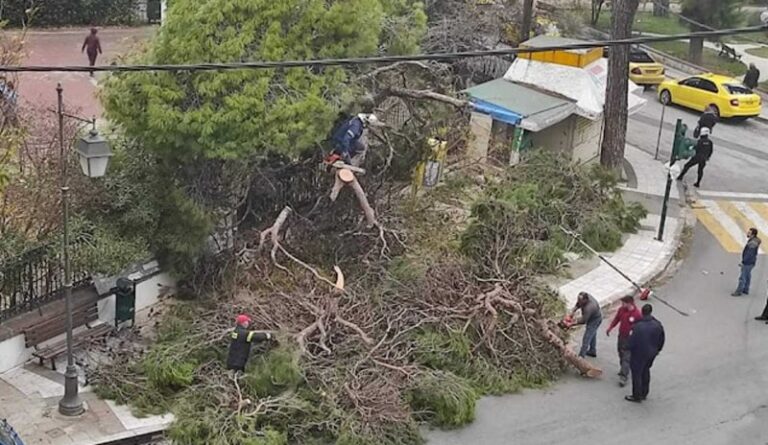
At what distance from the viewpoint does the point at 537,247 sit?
18.9m

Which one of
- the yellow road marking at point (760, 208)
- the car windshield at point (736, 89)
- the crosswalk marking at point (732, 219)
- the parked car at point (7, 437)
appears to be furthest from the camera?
the car windshield at point (736, 89)

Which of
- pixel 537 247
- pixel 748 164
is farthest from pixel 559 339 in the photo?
pixel 748 164

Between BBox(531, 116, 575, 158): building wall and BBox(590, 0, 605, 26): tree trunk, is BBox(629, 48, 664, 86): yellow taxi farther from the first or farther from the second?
BBox(531, 116, 575, 158): building wall

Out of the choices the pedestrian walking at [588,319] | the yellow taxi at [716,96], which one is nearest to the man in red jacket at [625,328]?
the pedestrian walking at [588,319]

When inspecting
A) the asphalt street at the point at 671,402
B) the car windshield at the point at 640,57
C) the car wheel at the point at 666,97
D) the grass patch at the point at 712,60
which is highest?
the car windshield at the point at 640,57

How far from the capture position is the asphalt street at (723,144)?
25625 millimetres

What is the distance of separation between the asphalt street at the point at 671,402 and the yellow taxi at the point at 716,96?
47.3 ft

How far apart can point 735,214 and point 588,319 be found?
9299 millimetres

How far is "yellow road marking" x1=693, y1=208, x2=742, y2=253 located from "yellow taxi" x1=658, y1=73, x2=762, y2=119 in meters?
8.87

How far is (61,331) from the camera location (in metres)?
14.5

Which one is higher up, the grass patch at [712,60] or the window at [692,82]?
the window at [692,82]

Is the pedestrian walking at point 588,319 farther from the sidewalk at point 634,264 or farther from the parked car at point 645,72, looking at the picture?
the parked car at point 645,72

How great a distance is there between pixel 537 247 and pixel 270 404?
7660 mm

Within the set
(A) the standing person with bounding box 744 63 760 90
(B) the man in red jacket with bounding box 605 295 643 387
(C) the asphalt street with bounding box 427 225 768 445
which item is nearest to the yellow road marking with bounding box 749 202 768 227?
(C) the asphalt street with bounding box 427 225 768 445
